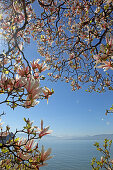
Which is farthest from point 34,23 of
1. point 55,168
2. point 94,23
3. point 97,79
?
point 55,168

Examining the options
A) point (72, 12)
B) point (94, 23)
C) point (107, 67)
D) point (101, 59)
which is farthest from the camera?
point (72, 12)

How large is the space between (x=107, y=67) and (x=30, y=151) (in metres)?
1.30

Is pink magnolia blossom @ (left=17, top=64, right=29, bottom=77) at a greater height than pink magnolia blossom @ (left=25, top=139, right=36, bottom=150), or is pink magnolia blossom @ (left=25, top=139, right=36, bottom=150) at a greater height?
pink magnolia blossom @ (left=17, top=64, right=29, bottom=77)

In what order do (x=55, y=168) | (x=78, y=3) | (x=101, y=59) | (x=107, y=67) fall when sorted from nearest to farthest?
(x=107, y=67) < (x=101, y=59) < (x=78, y=3) < (x=55, y=168)

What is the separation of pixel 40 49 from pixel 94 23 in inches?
172

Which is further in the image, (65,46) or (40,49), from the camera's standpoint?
(40,49)

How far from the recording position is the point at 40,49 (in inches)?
314

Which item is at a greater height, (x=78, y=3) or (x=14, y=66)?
(x=78, y=3)

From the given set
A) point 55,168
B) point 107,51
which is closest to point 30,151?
point 107,51

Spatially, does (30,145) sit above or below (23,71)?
below

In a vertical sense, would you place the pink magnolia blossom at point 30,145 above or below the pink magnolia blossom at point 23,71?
below

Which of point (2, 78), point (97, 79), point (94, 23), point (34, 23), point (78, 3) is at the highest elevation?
point (78, 3)

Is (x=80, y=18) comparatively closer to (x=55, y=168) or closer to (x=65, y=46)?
(x=65, y=46)

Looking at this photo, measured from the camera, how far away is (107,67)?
1389 millimetres
